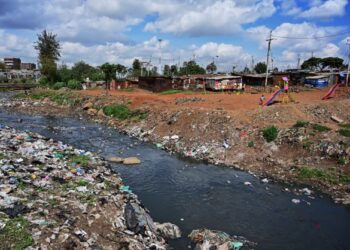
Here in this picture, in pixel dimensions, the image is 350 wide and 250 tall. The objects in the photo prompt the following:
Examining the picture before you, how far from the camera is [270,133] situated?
563 inches

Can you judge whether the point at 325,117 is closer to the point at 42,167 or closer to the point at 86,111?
the point at 42,167

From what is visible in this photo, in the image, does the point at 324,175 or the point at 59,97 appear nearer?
the point at 324,175

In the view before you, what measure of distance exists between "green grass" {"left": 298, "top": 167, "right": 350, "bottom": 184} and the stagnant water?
1.29 meters

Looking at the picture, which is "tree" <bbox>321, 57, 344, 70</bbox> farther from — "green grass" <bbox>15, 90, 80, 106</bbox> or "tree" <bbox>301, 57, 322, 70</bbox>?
"green grass" <bbox>15, 90, 80, 106</bbox>

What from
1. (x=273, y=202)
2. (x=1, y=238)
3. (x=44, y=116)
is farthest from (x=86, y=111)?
(x=1, y=238)

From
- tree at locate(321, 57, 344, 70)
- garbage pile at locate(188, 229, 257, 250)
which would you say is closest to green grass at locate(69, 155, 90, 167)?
garbage pile at locate(188, 229, 257, 250)

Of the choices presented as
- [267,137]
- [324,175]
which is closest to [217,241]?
[324,175]

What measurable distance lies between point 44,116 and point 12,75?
252ft

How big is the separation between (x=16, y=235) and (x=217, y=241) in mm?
4112

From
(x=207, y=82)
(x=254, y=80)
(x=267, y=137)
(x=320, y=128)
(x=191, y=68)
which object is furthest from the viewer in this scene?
(x=191, y=68)

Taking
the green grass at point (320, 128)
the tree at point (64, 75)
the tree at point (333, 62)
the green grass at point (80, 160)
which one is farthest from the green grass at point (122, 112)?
the tree at point (333, 62)

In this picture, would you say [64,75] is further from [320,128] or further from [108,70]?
[320,128]

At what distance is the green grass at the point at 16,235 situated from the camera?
525 centimetres

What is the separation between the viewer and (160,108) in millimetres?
21516
